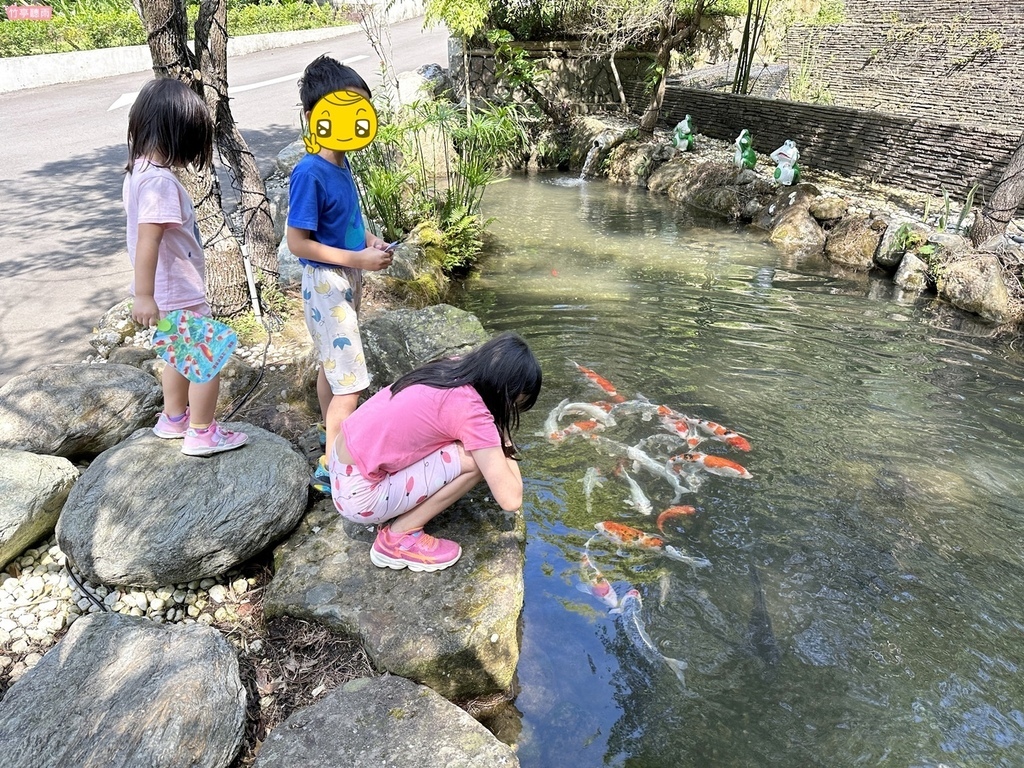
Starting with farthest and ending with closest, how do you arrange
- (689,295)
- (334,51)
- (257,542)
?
(334,51) < (689,295) < (257,542)

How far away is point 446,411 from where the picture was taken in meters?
2.75

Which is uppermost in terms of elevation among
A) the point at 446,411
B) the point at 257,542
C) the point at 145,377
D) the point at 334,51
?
the point at 334,51

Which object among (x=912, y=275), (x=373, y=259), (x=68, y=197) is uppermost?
(x=373, y=259)

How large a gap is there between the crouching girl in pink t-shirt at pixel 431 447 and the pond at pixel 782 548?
A: 85 centimetres

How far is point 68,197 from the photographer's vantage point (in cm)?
784

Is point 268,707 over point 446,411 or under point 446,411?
under

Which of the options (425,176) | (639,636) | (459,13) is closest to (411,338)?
(639,636)

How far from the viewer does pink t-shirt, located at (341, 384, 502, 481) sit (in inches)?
107

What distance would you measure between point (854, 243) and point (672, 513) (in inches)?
268

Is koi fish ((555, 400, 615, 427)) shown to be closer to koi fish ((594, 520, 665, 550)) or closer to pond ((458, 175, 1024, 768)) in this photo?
pond ((458, 175, 1024, 768))

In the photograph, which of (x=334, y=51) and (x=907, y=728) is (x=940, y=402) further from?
(x=334, y=51)

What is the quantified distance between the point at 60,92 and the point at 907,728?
17.0 metres

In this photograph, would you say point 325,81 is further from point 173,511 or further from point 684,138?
point 684,138

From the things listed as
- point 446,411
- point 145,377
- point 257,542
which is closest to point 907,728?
point 446,411
